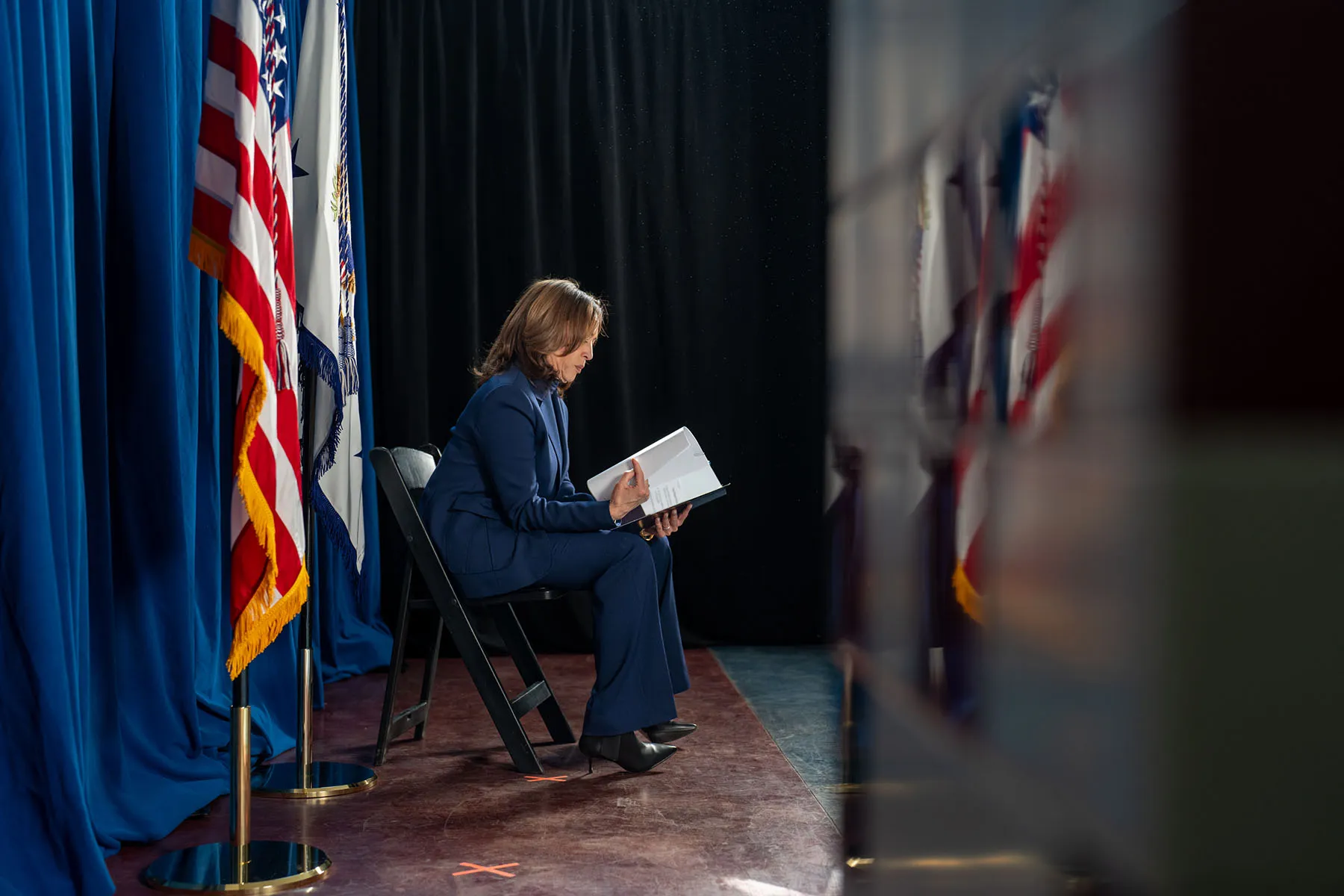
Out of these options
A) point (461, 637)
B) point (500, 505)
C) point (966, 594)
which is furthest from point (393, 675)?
point (966, 594)

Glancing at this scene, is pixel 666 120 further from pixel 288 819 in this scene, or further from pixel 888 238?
pixel 888 238

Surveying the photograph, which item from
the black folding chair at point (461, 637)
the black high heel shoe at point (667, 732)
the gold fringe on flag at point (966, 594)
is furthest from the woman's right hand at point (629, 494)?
the gold fringe on flag at point (966, 594)

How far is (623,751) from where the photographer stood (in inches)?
96.1

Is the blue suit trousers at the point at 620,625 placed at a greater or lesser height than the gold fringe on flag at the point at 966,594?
lesser

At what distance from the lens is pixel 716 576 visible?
14.2 ft

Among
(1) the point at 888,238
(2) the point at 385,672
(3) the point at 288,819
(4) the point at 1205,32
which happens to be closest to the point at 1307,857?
(4) the point at 1205,32

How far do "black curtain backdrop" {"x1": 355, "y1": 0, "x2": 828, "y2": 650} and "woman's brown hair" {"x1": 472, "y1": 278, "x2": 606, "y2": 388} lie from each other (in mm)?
1480

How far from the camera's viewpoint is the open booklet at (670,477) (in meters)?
2.55

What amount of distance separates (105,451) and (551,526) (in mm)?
901

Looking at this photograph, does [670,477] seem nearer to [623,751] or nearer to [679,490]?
[679,490]

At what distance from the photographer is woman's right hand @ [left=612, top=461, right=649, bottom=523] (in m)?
2.50

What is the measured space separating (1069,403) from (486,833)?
1912 millimetres

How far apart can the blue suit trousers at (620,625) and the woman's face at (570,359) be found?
380mm

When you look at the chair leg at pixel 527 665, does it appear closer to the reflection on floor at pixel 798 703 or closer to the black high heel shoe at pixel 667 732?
the black high heel shoe at pixel 667 732
